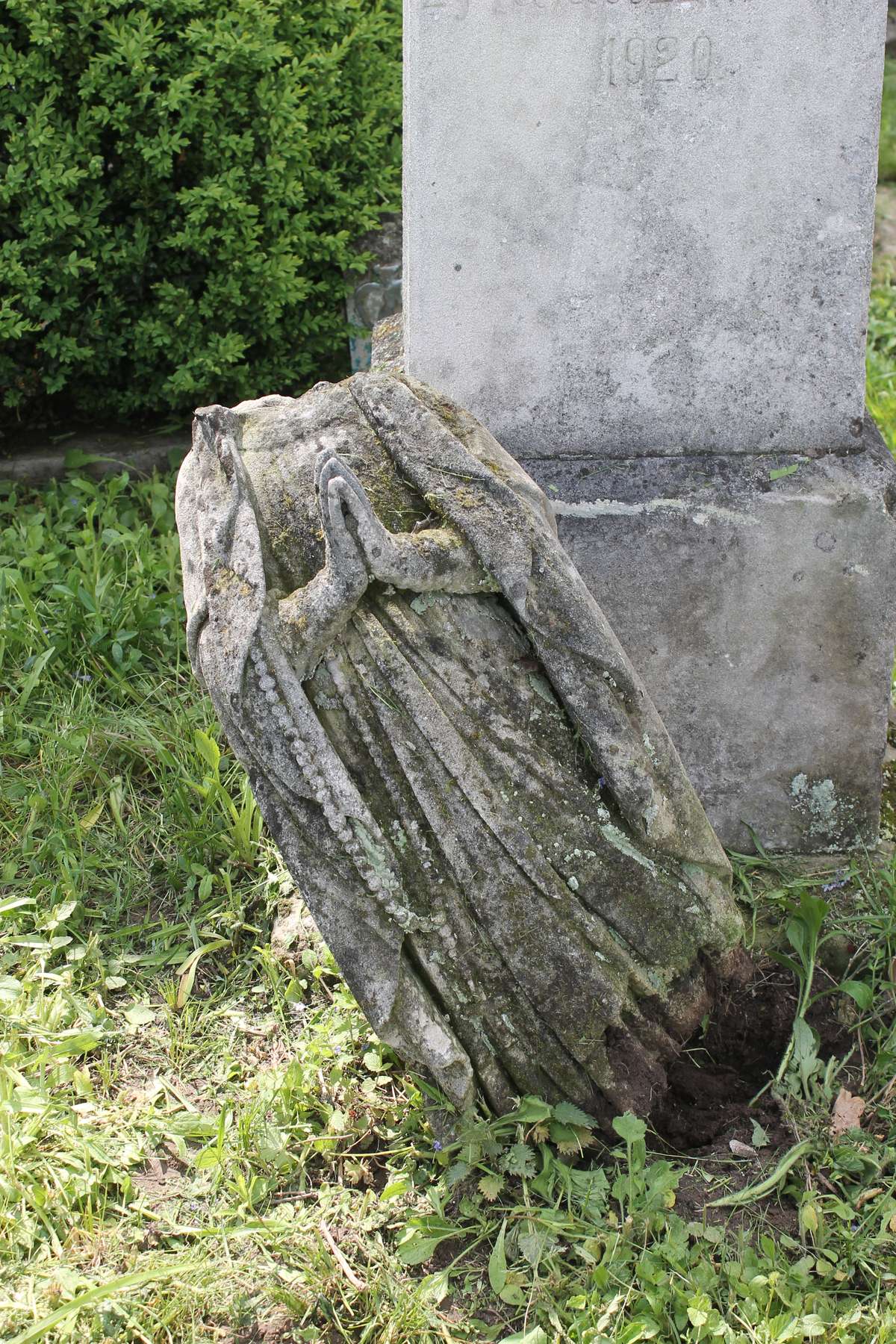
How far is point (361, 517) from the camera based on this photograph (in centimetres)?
190

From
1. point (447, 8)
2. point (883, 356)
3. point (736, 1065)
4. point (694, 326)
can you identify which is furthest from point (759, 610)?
point (883, 356)

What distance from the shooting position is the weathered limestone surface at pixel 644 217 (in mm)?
2543

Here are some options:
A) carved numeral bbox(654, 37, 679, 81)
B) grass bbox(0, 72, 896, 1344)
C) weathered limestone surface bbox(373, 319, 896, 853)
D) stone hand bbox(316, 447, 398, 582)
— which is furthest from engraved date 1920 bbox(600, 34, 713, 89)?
grass bbox(0, 72, 896, 1344)

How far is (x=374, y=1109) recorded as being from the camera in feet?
7.89

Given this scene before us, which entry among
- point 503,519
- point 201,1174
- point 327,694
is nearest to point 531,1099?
point 201,1174

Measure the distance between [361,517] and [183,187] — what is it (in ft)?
9.40

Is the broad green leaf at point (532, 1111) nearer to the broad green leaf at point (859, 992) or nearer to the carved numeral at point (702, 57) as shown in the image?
the broad green leaf at point (859, 992)

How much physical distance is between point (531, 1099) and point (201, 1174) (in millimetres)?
623

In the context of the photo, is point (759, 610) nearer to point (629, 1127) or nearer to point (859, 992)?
point (859, 992)

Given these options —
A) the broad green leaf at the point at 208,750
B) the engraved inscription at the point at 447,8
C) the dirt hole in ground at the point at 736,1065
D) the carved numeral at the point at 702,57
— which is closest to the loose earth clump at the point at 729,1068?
the dirt hole in ground at the point at 736,1065

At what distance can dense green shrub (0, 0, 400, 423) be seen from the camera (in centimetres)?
400

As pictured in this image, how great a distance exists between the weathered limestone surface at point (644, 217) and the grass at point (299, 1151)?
106 centimetres

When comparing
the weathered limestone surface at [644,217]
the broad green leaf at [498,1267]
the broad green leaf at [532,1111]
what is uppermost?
the weathered limestone surface at [644,217]

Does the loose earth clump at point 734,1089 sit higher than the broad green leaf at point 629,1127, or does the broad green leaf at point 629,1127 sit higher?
the broad green leaf at point 629,1127
